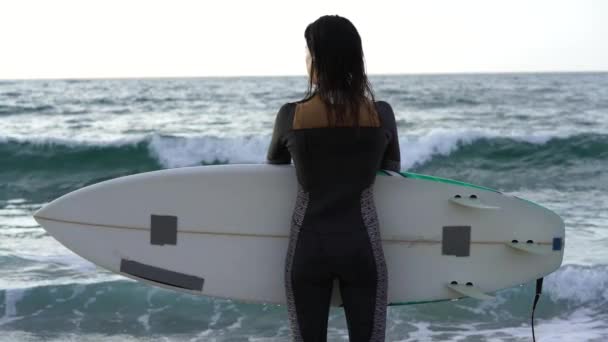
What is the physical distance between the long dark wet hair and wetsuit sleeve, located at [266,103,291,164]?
0.07 m

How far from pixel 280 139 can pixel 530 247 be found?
100cm

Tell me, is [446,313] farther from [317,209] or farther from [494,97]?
[494,97]

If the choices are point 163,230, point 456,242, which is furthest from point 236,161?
point 456,242

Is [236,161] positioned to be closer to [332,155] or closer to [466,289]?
[466,289]

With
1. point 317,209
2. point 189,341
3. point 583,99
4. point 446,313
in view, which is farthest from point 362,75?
point 583,99

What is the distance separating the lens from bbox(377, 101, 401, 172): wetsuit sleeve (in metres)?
1.71

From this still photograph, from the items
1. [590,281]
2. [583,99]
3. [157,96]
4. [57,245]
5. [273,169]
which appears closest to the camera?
[273,169]

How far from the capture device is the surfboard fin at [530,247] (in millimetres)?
2328

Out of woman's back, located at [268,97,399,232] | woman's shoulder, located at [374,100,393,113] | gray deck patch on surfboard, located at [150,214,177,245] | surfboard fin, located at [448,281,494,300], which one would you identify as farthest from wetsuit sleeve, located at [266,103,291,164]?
surfboard fin, located at [448,281,494,300]

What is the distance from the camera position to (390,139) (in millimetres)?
1757

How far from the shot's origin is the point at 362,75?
5.56ft

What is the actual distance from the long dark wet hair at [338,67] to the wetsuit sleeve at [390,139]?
36 millimetres

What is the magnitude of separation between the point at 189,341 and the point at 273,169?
75.2 inches

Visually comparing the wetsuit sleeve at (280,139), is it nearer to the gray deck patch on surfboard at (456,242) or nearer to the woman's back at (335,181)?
the woman's back at (335,181)
